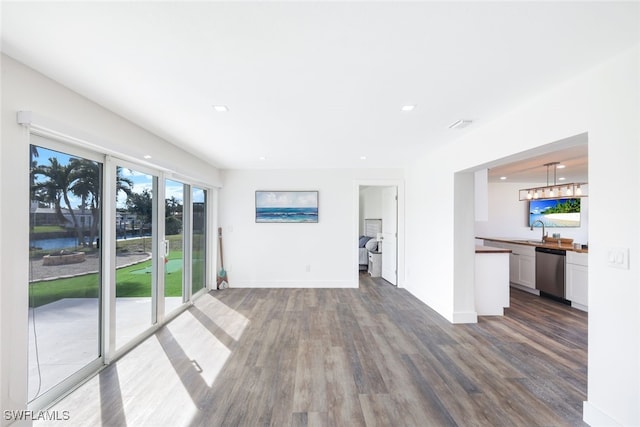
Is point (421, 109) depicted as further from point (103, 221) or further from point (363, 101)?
point (103, 221)

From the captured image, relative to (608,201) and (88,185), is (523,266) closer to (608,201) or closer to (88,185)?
(608,201)

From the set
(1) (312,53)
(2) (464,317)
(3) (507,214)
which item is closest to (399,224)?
(2) (464,317)

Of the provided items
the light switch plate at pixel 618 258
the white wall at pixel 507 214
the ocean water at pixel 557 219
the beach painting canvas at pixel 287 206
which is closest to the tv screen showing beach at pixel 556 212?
the ocean water at pixel 557 219

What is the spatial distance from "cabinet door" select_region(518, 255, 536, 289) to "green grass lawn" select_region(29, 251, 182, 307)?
5.86m

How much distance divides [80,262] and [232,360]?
1.56 meters

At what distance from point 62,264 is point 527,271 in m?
6.34

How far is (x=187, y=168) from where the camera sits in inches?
143

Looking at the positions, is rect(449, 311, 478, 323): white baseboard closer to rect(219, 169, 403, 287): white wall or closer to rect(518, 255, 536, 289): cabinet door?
rect(219, 169, 403, 287): white wall

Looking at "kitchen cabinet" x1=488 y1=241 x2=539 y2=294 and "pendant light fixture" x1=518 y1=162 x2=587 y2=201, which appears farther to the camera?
"kitchen cabinet" x1=488 y1=241 x2=539 y2=294

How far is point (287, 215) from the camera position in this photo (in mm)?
4953

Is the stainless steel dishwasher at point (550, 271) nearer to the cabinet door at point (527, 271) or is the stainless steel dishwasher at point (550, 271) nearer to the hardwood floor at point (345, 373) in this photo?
the cabinet door at point (527, 271)

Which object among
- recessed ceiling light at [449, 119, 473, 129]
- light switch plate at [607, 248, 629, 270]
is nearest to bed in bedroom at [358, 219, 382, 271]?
recessed ceiling light at [449, 119, 473, 129]

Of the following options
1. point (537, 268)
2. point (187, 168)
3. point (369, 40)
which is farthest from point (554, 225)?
point (187, 168)

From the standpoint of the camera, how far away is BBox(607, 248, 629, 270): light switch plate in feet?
4.85
